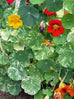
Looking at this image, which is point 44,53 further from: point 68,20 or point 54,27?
point 68,20

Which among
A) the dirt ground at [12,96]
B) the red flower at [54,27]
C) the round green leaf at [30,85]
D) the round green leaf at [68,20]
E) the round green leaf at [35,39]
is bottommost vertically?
the dirt ground at [12,96]

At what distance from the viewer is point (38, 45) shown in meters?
1.31

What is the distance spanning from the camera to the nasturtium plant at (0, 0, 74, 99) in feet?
3.53

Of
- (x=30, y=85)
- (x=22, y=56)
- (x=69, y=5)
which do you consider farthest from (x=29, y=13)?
(x=30, y=85)

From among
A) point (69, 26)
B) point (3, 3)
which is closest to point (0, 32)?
point (69, 26)

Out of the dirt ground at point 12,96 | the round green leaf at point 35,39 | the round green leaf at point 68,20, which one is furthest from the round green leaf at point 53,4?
the dirt ground at point 12,96

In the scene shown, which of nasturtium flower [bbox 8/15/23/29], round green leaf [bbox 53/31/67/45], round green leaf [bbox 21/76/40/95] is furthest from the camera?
round green leaf [bbox 21/76/40/95]

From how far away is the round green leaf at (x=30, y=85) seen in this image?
1617mm

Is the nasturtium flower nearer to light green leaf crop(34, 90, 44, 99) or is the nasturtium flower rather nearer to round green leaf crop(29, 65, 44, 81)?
round green leaf crop(29, 65, 44, 81)

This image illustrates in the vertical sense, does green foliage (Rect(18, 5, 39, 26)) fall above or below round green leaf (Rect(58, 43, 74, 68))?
above

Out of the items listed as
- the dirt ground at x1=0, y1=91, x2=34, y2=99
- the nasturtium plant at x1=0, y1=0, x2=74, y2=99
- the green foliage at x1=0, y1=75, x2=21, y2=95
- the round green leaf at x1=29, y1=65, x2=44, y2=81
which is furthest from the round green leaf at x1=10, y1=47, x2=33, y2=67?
the dirt ground at x1=0, y1=91, x2=34, y2=99

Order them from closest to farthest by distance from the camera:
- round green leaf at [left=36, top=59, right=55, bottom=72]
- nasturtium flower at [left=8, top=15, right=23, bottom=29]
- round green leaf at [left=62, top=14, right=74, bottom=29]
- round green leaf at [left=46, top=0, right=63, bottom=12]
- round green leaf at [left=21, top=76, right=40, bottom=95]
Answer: round green leaf at [left=46, top=0, right=63, bottom=12], round green leaf at [left=62, top=14, right=74, bottom=29], nasturtium flower at [left=8, top=15, right=23, bottom=29], round green leaf at [left=36, top=59, right=55, bottom=72], round green leaf at [left=21, top=76, right=40, bottom=95]

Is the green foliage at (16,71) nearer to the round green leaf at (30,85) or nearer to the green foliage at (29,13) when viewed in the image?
the round green leaf at (30,85)

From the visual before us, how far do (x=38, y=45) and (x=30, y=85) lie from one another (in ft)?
1.52
